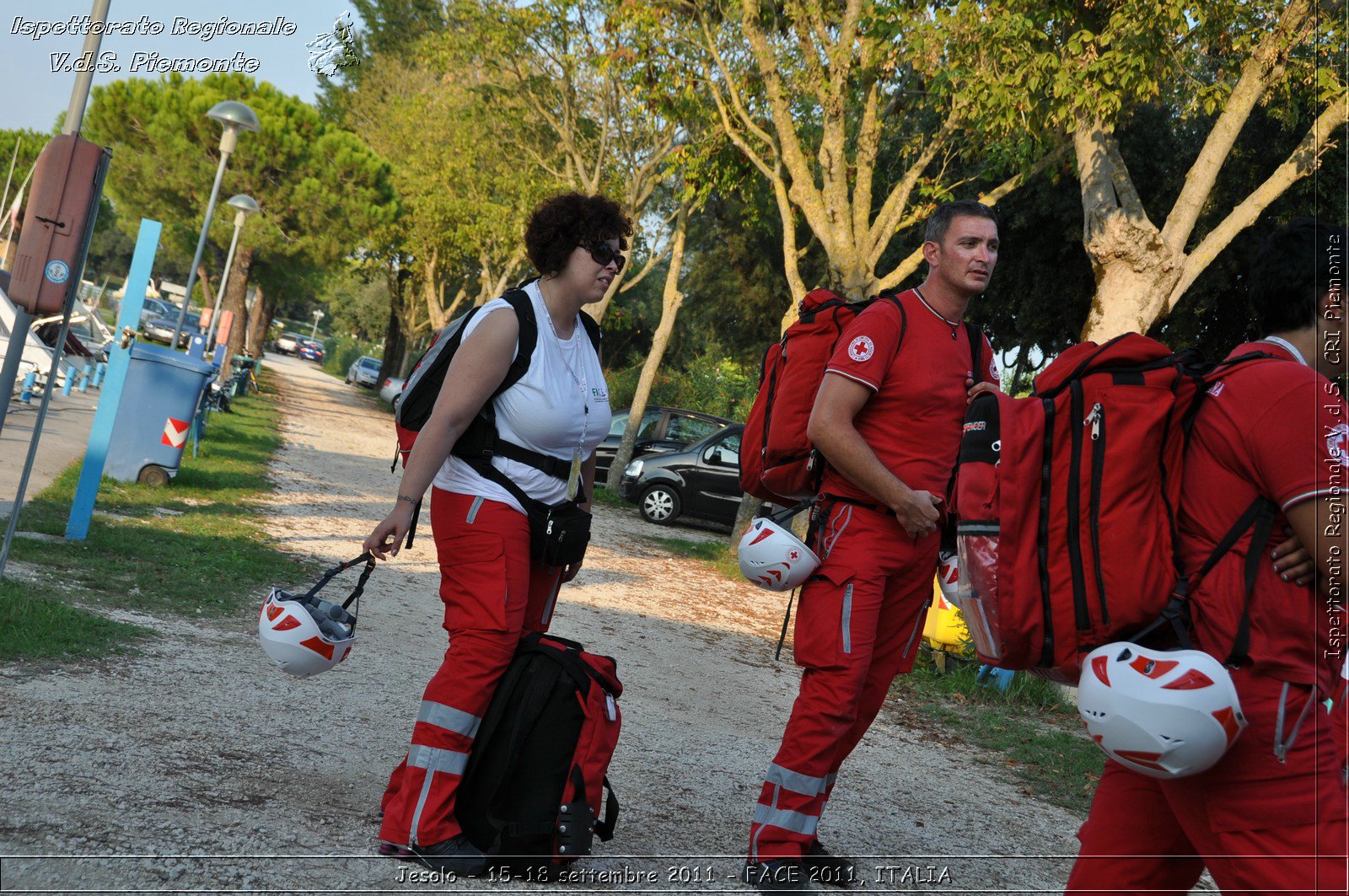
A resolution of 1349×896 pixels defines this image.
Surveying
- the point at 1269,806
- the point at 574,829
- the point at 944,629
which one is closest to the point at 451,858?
the point at 574,829

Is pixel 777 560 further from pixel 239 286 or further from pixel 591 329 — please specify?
pixel 239 286

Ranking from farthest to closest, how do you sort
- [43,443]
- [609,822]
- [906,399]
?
[43,443] < [906,399] < [609,822]

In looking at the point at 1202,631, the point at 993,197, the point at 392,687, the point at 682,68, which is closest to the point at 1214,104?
A: the point at 993,197

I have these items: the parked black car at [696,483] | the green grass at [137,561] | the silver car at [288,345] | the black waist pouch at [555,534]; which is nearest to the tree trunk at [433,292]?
the parked black car at [696,483]

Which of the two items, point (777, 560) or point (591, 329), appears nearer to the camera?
point (777, 560)

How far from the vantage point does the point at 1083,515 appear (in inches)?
93.4

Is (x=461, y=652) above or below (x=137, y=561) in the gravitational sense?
above

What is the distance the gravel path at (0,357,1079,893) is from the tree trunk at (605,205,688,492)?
38.7 ft

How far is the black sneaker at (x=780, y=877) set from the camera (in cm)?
359

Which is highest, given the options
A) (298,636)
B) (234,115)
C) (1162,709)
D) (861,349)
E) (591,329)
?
(234,115)

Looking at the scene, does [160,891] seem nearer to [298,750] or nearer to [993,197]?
[298,750]

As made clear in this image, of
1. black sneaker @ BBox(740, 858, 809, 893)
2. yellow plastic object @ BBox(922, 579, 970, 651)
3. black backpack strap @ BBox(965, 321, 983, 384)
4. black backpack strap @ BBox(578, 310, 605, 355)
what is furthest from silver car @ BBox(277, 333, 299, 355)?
black sneaker @ BBox(740, 858, 809, 893)

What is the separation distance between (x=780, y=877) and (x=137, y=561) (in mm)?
5635

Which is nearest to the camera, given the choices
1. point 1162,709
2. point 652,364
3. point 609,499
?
point 1162,709
